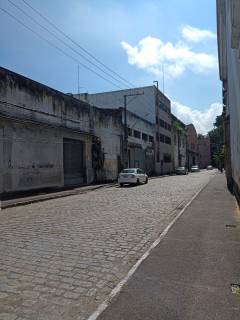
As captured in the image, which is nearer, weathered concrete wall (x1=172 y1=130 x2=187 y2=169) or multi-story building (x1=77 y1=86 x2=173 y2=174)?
multi-story building (x1=77 y1=86 x2=173 y2=174)

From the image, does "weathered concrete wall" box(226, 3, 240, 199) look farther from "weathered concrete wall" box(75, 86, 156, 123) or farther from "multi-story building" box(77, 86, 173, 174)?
"weathered concrete wall" box(75, 86, 156, 123)

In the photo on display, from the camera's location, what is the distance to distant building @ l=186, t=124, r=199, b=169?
102 metres

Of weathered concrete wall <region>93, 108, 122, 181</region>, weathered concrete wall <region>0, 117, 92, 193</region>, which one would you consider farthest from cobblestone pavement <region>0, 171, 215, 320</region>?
weathered concrete wall <region>93, 108, 122, 181</region>


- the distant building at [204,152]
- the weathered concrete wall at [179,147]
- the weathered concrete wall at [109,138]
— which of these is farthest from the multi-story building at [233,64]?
the distant building at [204,152]

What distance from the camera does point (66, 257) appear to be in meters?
7.32

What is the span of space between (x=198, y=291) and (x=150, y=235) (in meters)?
4.38

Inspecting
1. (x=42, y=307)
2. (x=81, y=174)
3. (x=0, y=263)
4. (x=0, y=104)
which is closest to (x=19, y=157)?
(x=0, y=104)

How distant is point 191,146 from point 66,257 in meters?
102

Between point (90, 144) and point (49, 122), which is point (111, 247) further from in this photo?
point (90, 144)

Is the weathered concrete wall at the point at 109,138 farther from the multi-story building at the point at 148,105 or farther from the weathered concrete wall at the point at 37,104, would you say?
the multi-story building at the point at 148,105

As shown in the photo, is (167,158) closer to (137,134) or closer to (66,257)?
(137,134)

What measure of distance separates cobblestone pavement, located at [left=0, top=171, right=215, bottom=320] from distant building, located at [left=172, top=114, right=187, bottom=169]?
213 feet

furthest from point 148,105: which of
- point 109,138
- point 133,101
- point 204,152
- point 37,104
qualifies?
point 204,152

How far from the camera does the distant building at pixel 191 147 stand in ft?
333
